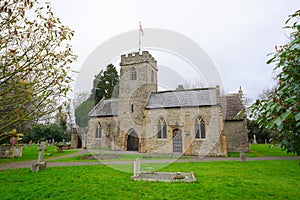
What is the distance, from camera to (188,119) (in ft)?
60.9

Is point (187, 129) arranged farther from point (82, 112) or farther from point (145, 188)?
point (82, 112)

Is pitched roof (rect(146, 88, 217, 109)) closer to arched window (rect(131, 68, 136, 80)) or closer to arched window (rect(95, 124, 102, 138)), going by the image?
arched window (rect(131, 68, 136, 80))

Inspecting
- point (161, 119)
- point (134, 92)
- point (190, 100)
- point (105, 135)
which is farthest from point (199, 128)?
point (105, 135)

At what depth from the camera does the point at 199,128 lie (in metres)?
18.3

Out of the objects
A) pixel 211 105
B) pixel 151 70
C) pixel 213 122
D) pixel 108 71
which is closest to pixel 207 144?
pixel 213 122

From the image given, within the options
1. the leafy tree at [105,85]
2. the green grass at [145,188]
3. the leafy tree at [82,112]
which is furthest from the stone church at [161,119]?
the leafy tree at [105,85]

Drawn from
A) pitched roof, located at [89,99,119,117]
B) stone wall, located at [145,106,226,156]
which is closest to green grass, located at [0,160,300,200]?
stone wall, located at [145,106,226,156]

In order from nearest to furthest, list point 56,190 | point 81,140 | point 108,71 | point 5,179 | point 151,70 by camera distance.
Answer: point 56,190 → point 5,179 → point 151,70 → point 81,140 → point 108,71

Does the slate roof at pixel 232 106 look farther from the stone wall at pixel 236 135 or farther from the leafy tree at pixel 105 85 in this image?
the leafy tree at pixel 105 85

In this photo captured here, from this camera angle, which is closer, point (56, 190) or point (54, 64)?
point (54, 64)

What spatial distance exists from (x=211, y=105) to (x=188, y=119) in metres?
2.64

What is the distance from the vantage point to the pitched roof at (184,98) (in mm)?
18688

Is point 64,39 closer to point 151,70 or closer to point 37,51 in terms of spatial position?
point 37,51

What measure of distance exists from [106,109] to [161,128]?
9547 mm
